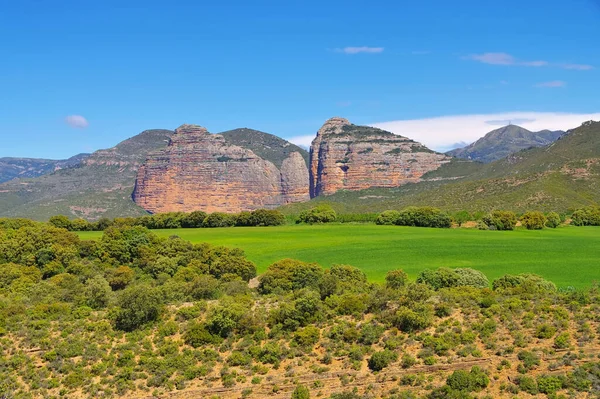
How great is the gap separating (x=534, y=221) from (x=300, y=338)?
238ft

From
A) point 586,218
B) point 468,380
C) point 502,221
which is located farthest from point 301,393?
point 586,218

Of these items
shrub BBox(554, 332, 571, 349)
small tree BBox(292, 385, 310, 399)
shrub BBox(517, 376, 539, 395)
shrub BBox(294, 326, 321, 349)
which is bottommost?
small tree BBox(292, 385, 310, 399)

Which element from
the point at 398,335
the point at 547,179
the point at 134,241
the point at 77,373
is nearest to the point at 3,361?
the point at 77,373

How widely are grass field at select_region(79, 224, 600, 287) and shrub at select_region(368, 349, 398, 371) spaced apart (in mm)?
23838

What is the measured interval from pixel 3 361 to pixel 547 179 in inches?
5114

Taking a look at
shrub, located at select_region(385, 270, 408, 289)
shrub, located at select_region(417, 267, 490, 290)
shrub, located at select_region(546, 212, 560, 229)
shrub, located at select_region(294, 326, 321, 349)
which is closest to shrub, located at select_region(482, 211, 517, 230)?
shrub, located at select_region(546, 212, 560, 229)

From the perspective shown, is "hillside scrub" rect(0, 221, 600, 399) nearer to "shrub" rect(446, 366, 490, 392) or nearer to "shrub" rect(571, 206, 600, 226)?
"shrub" rect(446, 366, 490, 392)

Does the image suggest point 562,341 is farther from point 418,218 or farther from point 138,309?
point 418,218

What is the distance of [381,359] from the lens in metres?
35.4

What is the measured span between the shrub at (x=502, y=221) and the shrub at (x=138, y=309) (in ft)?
230

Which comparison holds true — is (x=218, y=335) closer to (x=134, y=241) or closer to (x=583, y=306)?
(x=583, y=306)

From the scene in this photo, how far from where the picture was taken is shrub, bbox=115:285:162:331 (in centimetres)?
4406

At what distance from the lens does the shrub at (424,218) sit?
106688mm

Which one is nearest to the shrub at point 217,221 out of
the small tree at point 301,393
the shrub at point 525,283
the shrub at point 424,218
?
the shrub at point 424,218
